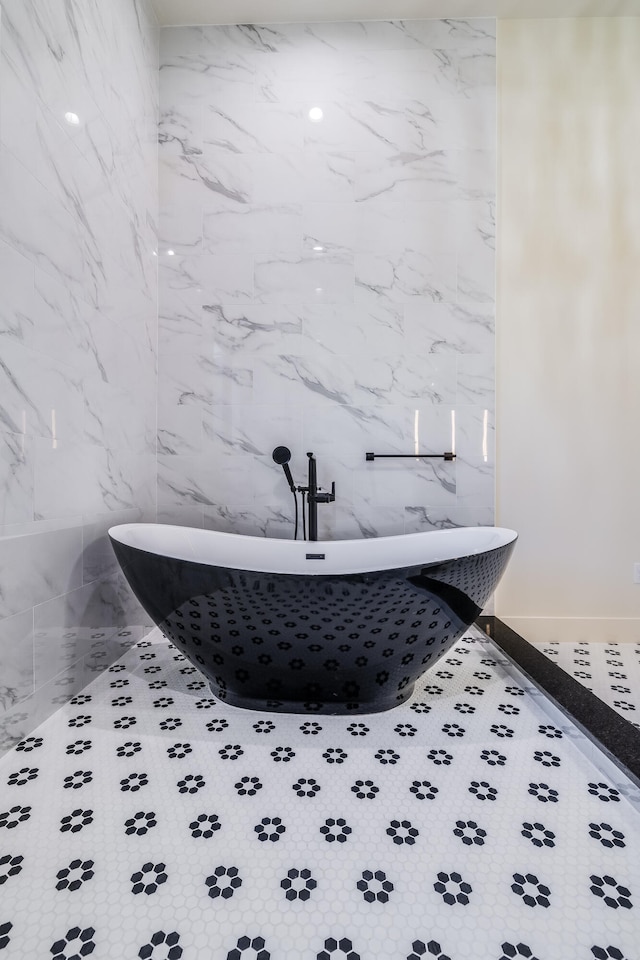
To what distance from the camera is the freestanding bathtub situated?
48.1 inches

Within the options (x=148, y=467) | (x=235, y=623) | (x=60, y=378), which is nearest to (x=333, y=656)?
(x=235, y=623)

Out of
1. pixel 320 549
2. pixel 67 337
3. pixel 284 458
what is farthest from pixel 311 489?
pixel 67 337

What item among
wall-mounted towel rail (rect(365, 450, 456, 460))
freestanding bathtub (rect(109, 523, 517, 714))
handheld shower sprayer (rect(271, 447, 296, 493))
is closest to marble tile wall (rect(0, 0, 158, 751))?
freestanding bathtub (rect(109, 523, 517, 714))

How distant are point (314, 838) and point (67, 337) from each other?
145cm

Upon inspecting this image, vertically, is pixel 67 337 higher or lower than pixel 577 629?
higher

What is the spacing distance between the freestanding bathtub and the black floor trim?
0.35 meters

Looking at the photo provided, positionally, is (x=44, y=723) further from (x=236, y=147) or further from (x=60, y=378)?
(x=236, y=147)

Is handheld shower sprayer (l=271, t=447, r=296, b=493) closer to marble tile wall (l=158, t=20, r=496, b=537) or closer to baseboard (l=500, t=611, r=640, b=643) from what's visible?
marble tile wall (l=158, t=20, r=496, b=537)

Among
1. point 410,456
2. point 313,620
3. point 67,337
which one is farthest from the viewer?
point 410,456

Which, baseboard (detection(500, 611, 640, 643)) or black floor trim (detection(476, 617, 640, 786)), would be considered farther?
baseboard (detection(500, 611, 640, 643))

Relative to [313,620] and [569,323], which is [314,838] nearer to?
[313,620]

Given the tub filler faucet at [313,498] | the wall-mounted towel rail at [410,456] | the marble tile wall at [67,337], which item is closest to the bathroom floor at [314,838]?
the marble tile wall at [67,337]

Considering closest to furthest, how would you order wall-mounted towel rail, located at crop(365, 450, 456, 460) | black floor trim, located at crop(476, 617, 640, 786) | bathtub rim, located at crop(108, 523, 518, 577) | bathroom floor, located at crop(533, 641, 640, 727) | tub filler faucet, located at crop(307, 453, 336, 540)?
black floor trim, located at crop(476, 617, 640, 786)
bathroom floor, located at crop(533, 641, 640, 727)
bathtub rim, located at crop(108, 523, 518, 577)
tub filler faucet, located at crop(307, 453, 336, 540)
wall-mounted towel rail, located at crop(365, 450, 456, 460)

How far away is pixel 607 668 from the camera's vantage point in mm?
1909
